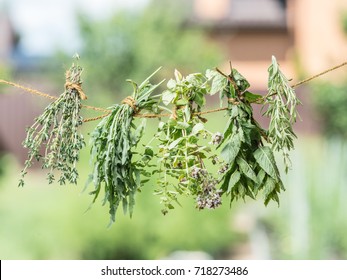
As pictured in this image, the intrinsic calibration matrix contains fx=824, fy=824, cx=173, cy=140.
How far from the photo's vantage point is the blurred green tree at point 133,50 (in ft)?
44.3

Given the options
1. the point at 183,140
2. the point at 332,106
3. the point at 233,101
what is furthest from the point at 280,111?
the point at 332,106

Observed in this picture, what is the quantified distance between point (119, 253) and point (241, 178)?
576cm

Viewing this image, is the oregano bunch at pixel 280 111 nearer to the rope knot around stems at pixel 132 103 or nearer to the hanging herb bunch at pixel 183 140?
the hanging herb bunch at pixel 183 140

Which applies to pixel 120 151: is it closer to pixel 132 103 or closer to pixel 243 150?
pixel 132 103

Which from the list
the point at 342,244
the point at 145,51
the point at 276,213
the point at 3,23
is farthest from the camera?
the point at 3,23

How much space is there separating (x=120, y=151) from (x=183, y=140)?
0.62ft

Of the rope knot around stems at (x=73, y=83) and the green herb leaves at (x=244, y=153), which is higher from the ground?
the rope knot around stems at (x=73, y=83)

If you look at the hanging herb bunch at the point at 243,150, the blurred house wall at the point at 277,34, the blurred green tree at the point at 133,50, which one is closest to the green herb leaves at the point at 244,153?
the hanging herb bunch at the point at 243,150

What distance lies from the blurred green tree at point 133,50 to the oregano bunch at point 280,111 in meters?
11.0

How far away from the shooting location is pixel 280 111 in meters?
2.33

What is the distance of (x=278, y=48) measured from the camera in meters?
18.2

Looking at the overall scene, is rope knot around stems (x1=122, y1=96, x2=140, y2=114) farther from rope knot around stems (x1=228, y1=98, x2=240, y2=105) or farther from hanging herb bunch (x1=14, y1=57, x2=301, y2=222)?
rope knot around stems (x1=228, y1=98, x2=240, y2=105)
